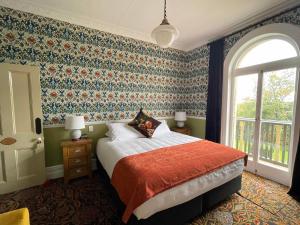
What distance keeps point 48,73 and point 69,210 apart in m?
2.18

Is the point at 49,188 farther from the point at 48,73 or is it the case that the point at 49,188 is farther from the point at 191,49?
the point at 191,49

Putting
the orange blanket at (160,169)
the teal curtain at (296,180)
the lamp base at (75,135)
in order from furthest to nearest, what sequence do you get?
the lamp base at (75,135), the teal curtain at (296,180), the orange blanket at (160,169)

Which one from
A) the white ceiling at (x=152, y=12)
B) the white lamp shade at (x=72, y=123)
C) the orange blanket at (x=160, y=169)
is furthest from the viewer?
the white lamp shade at (x=72, y=123)

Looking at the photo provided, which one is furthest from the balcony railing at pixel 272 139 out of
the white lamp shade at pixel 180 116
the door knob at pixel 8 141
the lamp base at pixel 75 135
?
the door knob at pixel 8 141

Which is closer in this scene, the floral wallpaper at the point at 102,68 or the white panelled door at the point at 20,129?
the white panelled door at the point at 20,129

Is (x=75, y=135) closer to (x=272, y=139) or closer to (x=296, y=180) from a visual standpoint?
(x=296, y=180)

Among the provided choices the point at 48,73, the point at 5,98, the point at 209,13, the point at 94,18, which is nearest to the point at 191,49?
the point at 209,13

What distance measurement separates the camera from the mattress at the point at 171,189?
4.53ft

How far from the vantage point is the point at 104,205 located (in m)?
2.02

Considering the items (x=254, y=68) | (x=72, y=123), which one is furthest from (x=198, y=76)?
(x=72, y=123)

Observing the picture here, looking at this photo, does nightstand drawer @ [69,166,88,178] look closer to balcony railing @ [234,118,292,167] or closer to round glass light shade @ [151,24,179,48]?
round glass light shade @ [151,24,179,48]

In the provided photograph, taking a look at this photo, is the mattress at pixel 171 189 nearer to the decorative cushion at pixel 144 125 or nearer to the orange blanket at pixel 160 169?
the orange blanket at pixel 160 169

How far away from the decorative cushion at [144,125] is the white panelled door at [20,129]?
1.62 metres

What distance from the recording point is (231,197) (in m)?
2.17
